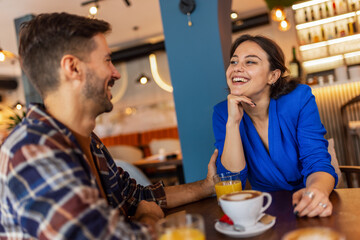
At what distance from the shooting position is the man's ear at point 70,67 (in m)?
1.00

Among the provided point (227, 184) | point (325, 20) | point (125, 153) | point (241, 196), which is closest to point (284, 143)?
point (227, 184)

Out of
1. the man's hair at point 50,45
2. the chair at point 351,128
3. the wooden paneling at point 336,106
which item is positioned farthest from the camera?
the wooden paneling at point 336,106

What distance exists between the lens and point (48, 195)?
2.52 feet

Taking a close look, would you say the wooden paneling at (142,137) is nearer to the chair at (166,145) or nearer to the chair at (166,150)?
the chair at (166,150)

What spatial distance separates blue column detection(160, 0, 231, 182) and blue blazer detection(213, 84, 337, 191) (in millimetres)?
715

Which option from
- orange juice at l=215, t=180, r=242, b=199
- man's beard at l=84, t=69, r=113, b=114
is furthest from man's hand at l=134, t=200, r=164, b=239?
man's beard at l=84, t=69, r=113, b=114

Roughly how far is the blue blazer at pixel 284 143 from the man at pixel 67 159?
401 mm

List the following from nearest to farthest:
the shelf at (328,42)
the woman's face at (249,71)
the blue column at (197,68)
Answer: the woman's face at (249,71) < the blue column at (197,68) < the shelf at (328,42)

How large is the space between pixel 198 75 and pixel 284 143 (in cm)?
100

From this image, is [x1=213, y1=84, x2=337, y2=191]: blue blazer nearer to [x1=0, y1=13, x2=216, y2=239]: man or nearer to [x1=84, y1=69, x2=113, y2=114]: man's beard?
[x1=0, y1=13, x2=216, y2=239]: man

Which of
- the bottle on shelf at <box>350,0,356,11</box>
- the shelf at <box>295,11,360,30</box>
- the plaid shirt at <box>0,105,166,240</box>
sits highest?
the bottle on shelf at <box>350,0,356,11</box>

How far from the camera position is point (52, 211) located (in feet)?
2.47

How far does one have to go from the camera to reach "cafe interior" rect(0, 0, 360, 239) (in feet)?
6.72

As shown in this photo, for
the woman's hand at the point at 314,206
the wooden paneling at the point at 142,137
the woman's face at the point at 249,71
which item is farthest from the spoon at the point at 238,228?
the wooden paneling at the point at 142,137
